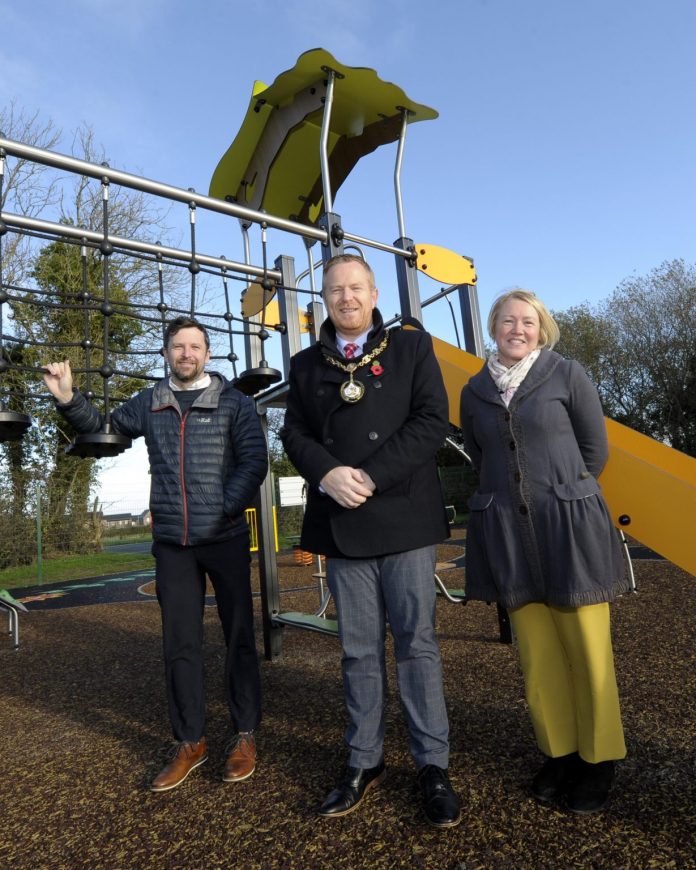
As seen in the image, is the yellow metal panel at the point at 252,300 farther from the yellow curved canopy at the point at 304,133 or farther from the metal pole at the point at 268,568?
the metal pole at the point at 268,568

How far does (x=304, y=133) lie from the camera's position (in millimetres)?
4637

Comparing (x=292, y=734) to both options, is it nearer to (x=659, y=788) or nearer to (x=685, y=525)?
(x=659, y=788)

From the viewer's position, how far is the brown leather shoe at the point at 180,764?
238cm

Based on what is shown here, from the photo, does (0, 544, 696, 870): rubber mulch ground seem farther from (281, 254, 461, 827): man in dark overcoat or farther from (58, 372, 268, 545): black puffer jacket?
(58, 372, 268, 545): black puffer jacket

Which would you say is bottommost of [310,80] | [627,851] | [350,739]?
[627,851]

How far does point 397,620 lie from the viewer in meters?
2.16

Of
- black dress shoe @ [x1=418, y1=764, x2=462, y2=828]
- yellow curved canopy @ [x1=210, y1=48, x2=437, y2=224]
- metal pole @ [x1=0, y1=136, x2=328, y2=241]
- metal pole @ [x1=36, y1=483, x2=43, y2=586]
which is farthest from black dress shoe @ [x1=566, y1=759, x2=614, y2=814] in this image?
metal pole @ [x1=36, y1=483, x2=43, y2=586]

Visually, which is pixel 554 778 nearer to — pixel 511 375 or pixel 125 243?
pixel 511 375

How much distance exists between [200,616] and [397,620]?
3.11 feet

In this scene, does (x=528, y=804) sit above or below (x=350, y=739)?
below

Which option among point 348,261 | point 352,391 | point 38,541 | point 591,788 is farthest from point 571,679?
point 38,541

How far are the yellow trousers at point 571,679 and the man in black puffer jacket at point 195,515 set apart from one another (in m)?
1.19

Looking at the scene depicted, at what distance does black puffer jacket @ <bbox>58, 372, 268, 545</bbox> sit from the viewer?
8.51 ft

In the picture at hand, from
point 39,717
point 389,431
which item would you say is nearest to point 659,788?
point 389,431
